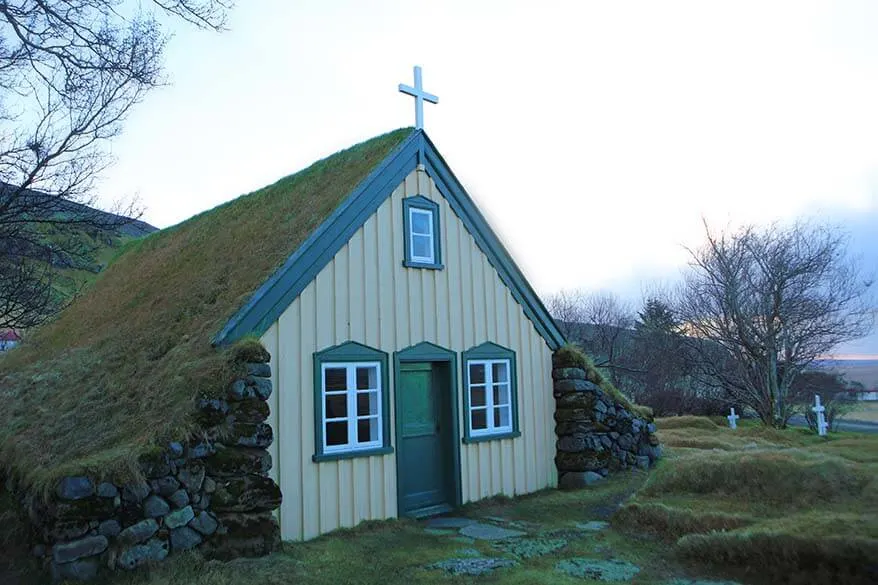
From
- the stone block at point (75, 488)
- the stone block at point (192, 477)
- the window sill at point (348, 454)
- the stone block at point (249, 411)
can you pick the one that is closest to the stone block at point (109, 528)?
the stone block at point (75, 488)

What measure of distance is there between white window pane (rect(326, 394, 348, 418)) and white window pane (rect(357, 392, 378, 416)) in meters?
0.25

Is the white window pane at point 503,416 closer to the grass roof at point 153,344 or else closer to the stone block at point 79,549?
the grass roof at point 153,344

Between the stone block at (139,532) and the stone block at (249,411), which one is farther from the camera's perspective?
the stone block at (249,411)

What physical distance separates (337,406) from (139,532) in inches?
115

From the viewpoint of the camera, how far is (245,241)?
11.1 meters

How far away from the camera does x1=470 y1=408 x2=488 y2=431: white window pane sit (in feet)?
34.5

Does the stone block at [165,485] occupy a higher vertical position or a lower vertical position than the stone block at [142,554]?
higher

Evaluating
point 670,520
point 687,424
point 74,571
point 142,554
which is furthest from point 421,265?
point 687,424

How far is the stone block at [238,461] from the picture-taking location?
7.18m

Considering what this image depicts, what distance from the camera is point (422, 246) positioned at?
1029cm

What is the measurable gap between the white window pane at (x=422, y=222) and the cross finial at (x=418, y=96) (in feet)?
4.71

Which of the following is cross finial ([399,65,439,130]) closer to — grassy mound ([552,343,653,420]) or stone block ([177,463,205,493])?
grassy mound ([552,343,653,420])

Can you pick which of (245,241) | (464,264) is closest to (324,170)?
(245,241)

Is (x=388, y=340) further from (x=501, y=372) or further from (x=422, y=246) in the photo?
(x=501, y=372)
